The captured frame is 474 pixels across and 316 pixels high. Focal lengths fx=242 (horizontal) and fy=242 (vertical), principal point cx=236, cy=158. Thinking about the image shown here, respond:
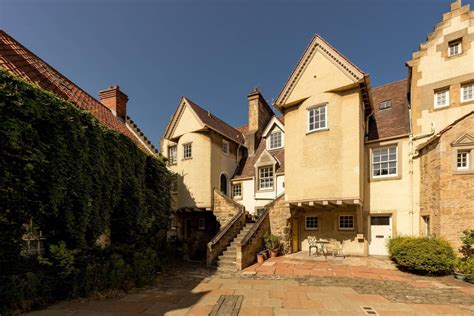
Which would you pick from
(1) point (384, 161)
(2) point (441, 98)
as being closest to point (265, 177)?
(1) point (384, 161)

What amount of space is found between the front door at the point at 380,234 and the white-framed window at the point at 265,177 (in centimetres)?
724

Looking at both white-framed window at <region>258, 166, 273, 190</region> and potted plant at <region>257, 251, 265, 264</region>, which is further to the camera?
white-framed window at <region>258, 166, 273, 190</region>

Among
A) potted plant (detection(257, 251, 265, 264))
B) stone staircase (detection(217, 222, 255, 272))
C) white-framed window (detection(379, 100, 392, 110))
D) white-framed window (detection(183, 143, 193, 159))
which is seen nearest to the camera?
stone staircase (detection(217, 222, 255, 272))

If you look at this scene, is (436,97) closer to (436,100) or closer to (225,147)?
(436,100)

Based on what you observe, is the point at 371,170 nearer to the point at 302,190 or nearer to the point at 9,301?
the point at 302,190

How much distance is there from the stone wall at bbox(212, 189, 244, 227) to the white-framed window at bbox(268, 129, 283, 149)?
6.18 metres

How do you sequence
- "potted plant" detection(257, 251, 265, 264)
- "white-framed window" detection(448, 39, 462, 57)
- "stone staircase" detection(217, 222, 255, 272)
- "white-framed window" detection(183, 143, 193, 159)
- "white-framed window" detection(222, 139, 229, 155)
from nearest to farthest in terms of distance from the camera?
"stone staircase" detection(217, 222, 255, 272), "potted plant" detection(257, 251, 265, 264), "white-framed window" detection(448, 39, 462, 57), "white-framed window" detection(183, 143, 193, 159), "white-framed window" detection(222, 139, 229, 155)

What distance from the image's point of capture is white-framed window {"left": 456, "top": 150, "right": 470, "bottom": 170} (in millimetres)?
11484

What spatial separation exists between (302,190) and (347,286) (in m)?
6.16

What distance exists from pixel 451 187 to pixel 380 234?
4.64 metres

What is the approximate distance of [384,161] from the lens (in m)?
14.7

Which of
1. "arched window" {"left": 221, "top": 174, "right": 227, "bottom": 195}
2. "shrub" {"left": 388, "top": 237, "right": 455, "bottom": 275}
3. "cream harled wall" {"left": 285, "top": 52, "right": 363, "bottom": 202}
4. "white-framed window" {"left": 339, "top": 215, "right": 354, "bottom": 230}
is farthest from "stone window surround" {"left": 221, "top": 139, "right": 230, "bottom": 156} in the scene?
"shrub" {"left": 388, "top": 237, "right": 455, "bottom": 275}

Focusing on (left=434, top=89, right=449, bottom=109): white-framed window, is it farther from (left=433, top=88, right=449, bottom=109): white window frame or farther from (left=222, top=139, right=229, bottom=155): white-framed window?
(left=222, top=139, right=229, bottom=155): white-framed window

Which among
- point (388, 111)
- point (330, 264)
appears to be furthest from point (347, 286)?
point (388, 111)
